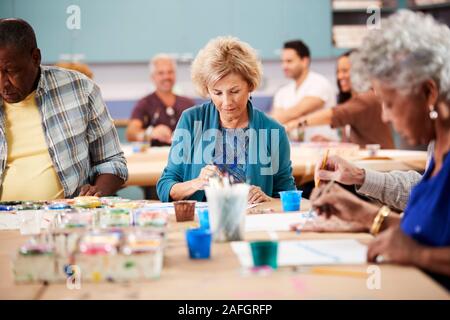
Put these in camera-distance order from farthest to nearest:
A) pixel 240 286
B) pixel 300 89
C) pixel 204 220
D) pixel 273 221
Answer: pixel 300 89, pixel 273 221, pixel 204 220, pixel 240 286

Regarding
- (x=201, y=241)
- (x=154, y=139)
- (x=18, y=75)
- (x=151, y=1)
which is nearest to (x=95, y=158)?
(x=18, y=75)

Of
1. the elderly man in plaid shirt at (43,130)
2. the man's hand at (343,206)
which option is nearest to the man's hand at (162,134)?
the elderly man in plaid shirt at (43,130)

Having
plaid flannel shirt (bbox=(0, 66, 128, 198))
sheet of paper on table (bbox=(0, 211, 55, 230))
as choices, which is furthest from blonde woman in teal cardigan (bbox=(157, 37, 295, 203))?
sheet of paper on table (bbox=(0, 211, 55, 230))

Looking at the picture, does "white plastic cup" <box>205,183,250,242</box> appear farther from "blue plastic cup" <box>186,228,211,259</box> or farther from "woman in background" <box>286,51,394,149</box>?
"woman in background" <box>286,51,394,149</box>

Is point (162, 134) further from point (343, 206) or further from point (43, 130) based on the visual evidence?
point (343, 206)

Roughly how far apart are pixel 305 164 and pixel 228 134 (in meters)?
1.39

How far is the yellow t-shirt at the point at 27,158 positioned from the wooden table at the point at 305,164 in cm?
116

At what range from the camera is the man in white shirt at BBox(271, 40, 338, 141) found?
629 cm

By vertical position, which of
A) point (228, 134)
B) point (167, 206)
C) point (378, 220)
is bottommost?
point (167, 206)

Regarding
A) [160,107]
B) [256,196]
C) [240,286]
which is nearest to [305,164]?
[256,196]

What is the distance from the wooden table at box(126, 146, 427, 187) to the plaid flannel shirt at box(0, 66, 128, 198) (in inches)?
35.4

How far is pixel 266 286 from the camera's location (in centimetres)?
154

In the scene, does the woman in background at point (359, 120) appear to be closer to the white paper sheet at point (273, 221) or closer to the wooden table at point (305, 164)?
the wooden table at point (305, 164)

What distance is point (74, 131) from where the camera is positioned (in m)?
3.21
